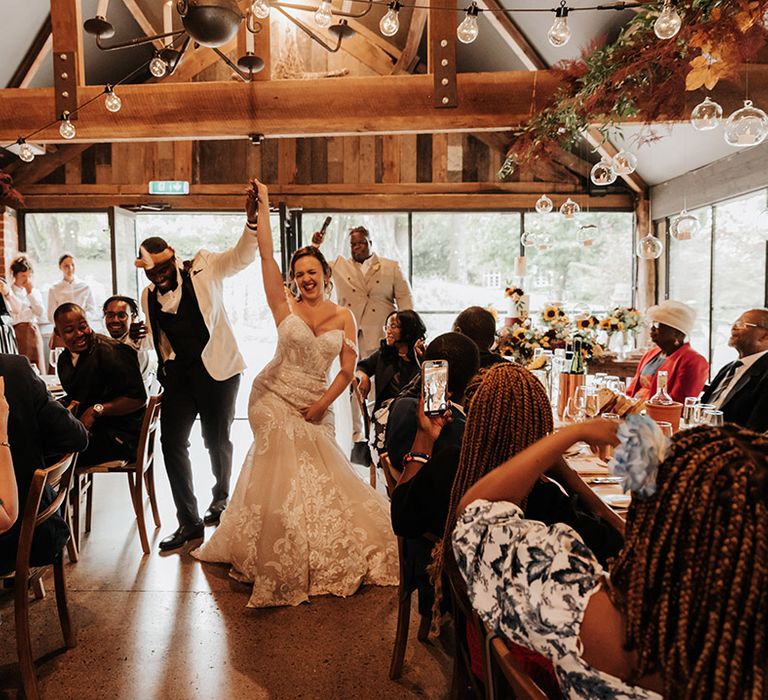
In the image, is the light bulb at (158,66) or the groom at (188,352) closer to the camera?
the light bulb at (158,66)

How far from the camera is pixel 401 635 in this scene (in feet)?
7.04

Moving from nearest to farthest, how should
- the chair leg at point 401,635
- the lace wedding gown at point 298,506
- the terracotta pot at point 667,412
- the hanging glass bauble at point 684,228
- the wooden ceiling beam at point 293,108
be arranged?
the chair leg at point 401,635 → the terracotta pot at point 667,412 → the lace wedding gown at point 298,506 → the hanging glass bauble at point 684,228 → the wooden ceiling beam at point 293,108

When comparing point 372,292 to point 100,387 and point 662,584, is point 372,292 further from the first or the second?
point 662,584

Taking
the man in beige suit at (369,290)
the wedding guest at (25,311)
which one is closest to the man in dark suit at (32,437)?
the man in beige suit at (369,290)

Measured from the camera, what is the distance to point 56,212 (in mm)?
7191

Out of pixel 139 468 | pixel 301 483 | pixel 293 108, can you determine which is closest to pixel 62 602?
pixel 139 468

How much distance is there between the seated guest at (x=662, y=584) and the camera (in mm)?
790

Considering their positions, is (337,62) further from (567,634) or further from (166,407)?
(567,634)

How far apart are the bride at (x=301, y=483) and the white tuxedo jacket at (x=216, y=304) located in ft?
1.24

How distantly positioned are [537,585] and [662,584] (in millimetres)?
196

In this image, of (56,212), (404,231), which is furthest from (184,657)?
(56,212)

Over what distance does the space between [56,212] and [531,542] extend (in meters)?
7.61

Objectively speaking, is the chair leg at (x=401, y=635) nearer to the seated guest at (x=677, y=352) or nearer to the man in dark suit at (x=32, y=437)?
the man in dark suit at (x=32, y=437)

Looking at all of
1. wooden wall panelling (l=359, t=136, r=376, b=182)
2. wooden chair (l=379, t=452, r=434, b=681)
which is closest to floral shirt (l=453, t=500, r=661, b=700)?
wooden chair (l=379, t=452, r=434, b=681)
